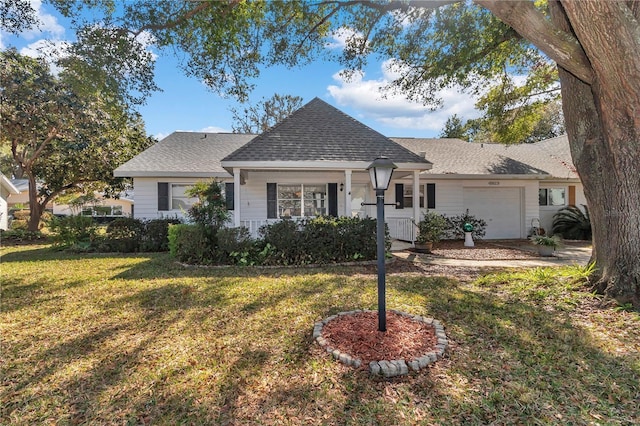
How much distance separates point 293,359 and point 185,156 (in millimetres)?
12064

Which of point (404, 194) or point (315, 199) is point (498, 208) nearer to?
point (404, 194)

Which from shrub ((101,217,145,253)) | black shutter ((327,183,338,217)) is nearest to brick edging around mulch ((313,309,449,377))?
black shutter ((327,183,338,217))

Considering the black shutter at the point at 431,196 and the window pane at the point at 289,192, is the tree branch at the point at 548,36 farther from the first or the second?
the black shutter at the point at 431,196

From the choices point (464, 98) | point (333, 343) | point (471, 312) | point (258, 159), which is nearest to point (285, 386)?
point (333, 343)

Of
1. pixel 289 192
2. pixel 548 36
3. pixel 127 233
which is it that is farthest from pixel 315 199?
pixel 548 36

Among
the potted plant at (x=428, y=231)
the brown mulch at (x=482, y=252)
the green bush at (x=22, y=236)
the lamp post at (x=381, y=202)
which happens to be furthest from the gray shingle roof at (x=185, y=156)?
the lamp post at (x=381, y=202)

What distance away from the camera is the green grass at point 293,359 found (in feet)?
8.35

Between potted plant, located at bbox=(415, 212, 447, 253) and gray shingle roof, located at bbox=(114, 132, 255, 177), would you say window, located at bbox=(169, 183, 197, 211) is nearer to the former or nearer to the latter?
gray shingle roof, located at bbox=(114, 132, 255, 177)

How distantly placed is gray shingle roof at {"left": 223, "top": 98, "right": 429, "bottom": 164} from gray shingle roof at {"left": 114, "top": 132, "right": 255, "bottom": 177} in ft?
11.7

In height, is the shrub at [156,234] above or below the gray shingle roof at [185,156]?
A: below

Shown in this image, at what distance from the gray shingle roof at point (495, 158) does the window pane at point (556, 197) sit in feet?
2.87

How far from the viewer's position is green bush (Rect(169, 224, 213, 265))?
8205 mm

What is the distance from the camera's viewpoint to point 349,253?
8.31 metres

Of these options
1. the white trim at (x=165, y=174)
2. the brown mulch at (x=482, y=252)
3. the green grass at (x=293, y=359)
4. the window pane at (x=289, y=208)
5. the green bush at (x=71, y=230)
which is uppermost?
the white trim at (x=165, y=174)
